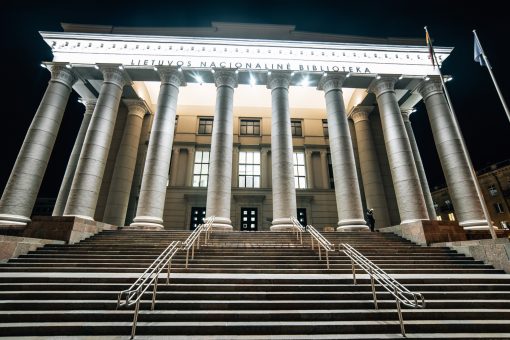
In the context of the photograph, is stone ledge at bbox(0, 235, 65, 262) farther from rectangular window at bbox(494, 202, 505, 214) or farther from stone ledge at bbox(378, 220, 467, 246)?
rectangular window at bbox(494, 202, 505, 214)

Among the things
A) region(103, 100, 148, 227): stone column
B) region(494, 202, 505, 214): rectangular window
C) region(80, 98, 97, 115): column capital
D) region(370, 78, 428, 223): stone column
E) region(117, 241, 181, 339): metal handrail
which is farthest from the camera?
region(494, 202, 505, 214): rectangular window

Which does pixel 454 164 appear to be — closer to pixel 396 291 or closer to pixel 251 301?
pixel 396 291

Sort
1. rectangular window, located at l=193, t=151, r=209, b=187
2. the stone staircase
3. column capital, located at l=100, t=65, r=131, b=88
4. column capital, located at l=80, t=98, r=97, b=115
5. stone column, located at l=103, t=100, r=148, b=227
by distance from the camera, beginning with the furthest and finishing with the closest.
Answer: rectangular window, located at l=193, t=151, r=209, b=187
column capital, located at l=80, t=98, r=97, b=115
stone column, located at l=103, t=100, r=148, b=227
column capital, located at l=100, t=65, r=131, b=88
the stone staircase

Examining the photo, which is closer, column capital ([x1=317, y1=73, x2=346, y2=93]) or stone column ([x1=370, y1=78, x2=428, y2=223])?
stone column ([x1=370, y1=78, x2=428, y2=223])

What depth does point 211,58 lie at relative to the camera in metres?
18.0

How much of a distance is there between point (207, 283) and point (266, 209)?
15221mm

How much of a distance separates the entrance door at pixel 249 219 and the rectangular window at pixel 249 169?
2.36 meters

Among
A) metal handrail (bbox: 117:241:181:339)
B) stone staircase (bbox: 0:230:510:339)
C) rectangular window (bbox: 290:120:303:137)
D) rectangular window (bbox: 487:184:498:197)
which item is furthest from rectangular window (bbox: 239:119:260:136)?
rectangular window (bbox: 487:184:498:197)

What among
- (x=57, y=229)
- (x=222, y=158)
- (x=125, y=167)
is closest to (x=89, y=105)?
(x=125, y=167)

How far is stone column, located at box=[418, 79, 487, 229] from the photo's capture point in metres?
14.2

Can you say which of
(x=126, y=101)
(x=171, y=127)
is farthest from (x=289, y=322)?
(x=126, y=101)

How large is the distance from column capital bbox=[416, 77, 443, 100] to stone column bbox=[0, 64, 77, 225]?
2483 cm

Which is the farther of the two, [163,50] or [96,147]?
[163,50]

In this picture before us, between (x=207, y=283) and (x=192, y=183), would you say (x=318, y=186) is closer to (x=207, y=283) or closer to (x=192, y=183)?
(x=192, y=183)
